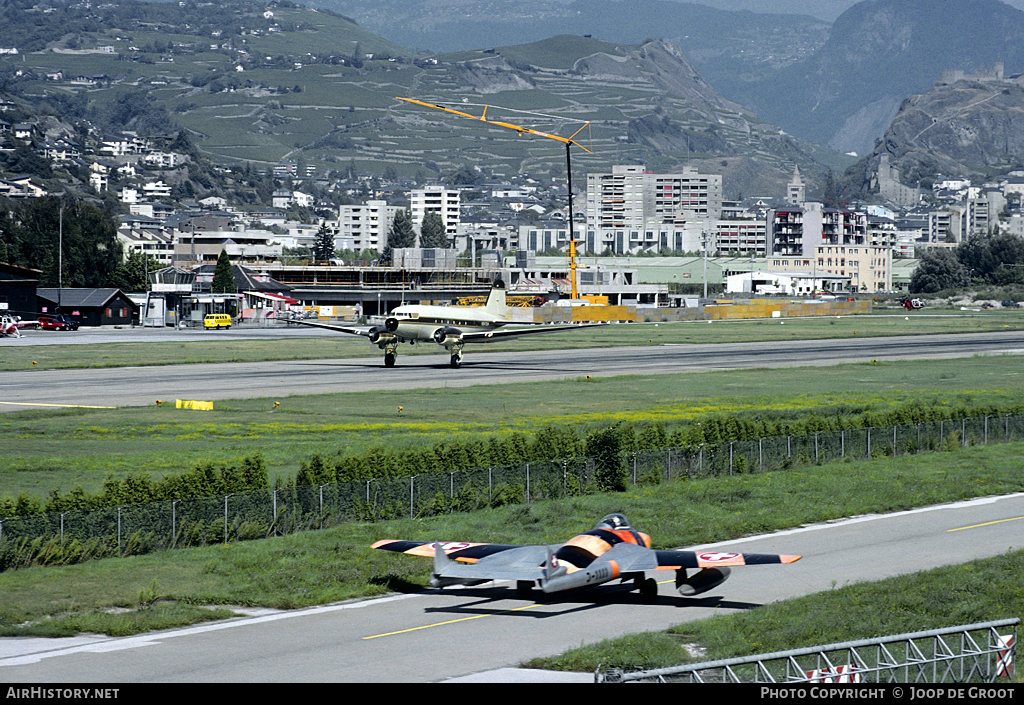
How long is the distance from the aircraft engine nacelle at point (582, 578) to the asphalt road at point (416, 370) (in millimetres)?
43851

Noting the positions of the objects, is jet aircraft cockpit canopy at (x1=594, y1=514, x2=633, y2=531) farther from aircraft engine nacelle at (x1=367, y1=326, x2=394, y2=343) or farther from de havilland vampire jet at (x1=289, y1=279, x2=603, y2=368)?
aircraft engine nacelle at (x1=367, y1=326, x2=394, y2=343)

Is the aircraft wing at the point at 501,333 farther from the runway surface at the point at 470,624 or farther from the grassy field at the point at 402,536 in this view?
the runway surface at the point at 470,624

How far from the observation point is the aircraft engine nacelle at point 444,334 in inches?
3423

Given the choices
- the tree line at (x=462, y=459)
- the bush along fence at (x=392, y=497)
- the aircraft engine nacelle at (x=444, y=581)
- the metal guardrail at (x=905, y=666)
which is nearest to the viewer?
the metal guardrail at (x=905, y=666)

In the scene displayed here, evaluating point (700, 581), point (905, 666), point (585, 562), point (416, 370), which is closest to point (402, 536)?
point (585, 562)

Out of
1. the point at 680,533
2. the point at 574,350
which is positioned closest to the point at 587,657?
the point at 680,533

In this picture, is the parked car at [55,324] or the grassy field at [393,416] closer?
the grassy field at [393,416]

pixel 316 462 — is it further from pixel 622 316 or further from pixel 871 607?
pixel 622 316

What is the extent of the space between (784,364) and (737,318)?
9058 centimetres

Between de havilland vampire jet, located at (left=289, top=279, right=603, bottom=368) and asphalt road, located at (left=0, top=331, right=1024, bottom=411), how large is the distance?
6.78 ft

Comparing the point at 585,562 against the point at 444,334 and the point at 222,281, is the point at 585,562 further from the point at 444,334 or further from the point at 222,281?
the point at 222,281

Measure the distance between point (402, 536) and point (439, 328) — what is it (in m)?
53.3

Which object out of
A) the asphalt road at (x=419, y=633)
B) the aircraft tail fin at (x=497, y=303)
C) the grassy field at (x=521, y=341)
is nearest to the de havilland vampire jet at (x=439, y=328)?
the aircraft tail fin at (x=497, y=303)

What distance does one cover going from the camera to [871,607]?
85.3 ft
